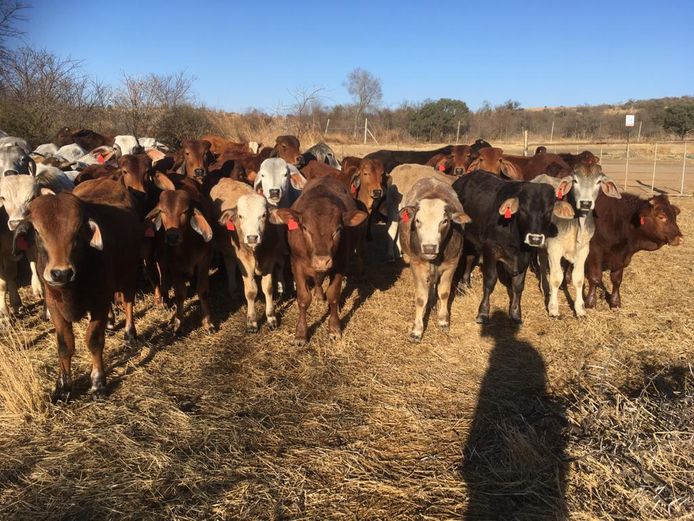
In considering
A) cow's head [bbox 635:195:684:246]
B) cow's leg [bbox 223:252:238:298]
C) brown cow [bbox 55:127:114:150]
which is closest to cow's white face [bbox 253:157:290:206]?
Answer: cow's leg [bbox 223:252:238:298]

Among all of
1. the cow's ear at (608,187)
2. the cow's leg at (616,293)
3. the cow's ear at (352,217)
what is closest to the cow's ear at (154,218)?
the cow's ear at (352,217)

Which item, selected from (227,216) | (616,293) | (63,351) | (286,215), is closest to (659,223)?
(616,293)

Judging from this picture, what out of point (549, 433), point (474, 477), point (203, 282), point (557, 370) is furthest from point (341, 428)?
point (203, 282)

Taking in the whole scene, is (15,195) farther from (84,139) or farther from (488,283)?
(84,139)

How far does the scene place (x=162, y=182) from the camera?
22.2 feet

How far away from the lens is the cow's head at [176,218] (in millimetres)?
5478

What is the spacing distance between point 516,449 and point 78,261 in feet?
12.0

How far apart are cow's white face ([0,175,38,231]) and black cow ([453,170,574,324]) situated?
17.1ft

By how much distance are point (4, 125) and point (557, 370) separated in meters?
17.3

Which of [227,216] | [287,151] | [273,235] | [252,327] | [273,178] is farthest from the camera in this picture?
[287,151]

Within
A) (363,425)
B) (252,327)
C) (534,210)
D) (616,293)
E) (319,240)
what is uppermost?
(534,210)

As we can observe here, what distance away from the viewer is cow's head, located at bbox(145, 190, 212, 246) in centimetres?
548

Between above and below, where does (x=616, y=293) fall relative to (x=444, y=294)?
below

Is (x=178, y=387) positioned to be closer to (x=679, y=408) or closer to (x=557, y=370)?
(x=557, y=370)
